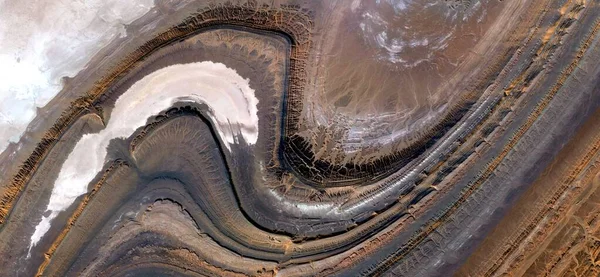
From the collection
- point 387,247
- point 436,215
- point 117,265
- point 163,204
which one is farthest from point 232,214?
point 436,215

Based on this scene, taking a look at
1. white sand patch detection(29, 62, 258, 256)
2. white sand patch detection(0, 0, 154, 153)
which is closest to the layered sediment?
white sand patch detection(29, 62, 258, 256)

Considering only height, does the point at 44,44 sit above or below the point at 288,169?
above

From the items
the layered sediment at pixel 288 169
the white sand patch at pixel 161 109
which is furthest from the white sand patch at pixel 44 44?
the white sand patch at pixel 161 109

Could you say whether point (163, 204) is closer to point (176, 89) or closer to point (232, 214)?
point (232, 214)

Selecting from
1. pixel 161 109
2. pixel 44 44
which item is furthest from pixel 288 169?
pixel 44 44

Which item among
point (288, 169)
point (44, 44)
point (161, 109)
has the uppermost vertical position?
point (44, 44)

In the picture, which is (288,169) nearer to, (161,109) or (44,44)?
(161,109)

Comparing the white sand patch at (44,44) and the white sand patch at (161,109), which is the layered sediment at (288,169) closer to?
the white sand patch at (161,109)
